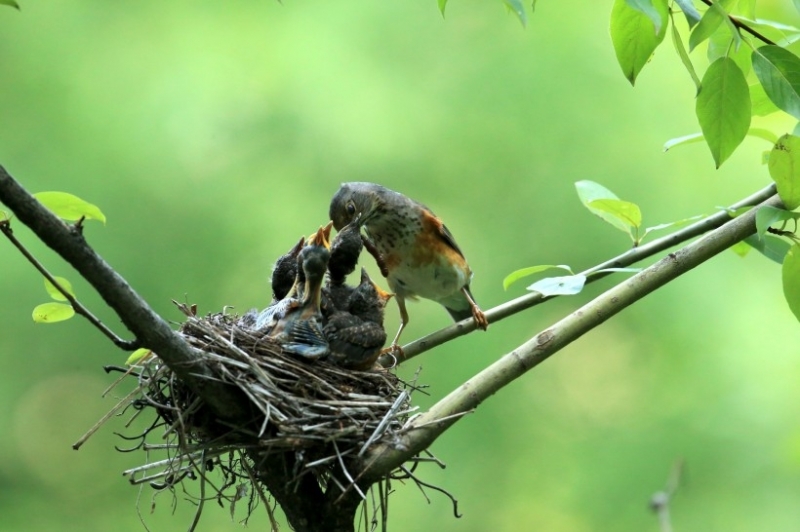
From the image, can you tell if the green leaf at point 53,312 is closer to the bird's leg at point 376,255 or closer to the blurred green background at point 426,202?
the bird's leg at point 376,255

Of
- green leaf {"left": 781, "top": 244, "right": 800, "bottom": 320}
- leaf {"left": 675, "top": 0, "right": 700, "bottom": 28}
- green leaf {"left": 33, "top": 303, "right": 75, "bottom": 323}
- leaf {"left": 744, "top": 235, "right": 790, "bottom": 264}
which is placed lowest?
leaf {"left": 744, "top": 235, "right": 790, "bottom": 264}

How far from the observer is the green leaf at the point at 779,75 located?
166 cm

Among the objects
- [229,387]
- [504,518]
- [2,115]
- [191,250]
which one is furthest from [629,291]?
[2,115]

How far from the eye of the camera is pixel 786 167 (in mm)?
1847

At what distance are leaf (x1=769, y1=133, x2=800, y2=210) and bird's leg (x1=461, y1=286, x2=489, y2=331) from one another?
1.28 meters

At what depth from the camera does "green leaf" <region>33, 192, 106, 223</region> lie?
1.64 meters

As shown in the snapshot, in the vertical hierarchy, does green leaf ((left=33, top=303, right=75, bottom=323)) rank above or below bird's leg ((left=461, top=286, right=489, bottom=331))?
above

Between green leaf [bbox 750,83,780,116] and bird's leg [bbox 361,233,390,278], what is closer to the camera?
green leaf [bbox 750,83,780,116]

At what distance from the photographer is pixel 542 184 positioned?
639 centimetres

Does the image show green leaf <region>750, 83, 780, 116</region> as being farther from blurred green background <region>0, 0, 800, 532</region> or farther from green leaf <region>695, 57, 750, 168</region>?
blurred green background <region>0, 0, 800, 532</region>

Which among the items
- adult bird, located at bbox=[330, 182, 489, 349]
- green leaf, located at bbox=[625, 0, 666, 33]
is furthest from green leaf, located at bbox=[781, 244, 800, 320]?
adult bird, located at bbox=[330, 182, 489, 349]

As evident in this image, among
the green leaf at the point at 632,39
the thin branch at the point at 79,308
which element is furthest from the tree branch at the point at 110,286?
the green leaf at the point at 632,39

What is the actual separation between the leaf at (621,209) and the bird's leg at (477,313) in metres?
0.71

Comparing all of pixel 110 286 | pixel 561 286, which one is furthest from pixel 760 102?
pixel 110 286
